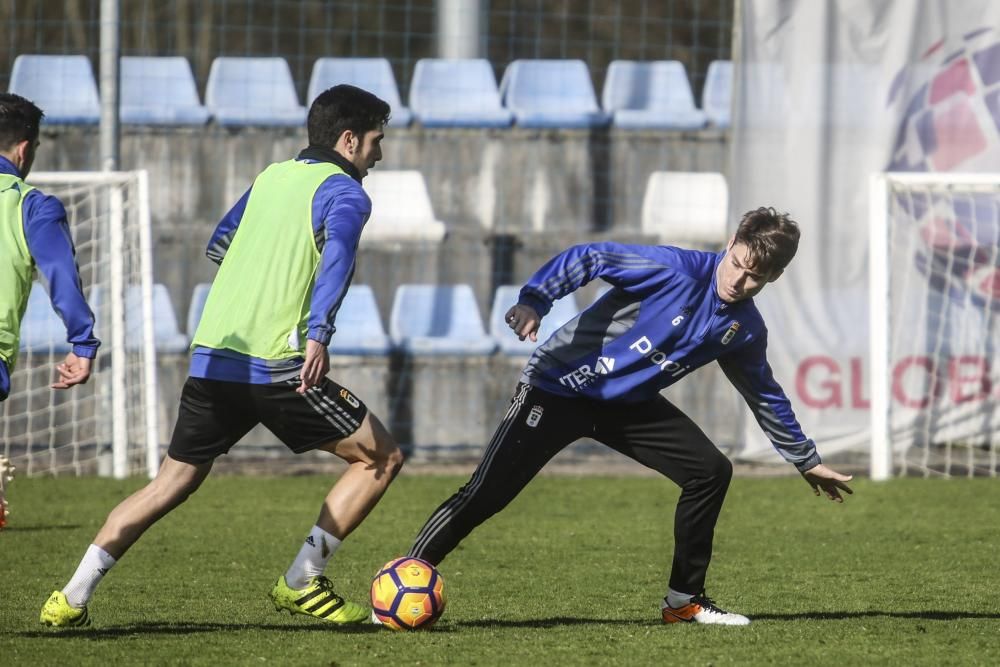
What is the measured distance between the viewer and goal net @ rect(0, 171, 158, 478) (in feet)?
31.9

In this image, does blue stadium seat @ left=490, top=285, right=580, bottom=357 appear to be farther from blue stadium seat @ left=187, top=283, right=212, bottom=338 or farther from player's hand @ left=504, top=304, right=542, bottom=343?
player's hand @ left=504, top=304, right=542, bottom=343

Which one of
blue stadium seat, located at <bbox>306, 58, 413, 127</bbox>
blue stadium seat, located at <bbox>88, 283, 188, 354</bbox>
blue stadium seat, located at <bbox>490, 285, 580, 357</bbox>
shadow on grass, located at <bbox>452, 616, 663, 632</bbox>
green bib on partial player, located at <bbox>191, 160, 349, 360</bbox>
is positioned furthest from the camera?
blue stadium seat, located at <bbox>306, 58, 413, 127</bbox>

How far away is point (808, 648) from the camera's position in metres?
4.64

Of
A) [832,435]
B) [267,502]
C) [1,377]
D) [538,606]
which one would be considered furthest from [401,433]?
[1,377]

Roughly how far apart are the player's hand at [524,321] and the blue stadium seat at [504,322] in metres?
6.36

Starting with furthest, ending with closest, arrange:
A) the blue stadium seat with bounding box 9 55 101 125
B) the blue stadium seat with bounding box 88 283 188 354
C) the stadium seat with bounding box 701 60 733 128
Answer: the stadium seat with bounding box 701 60 733 128 < the blue stadium seat with bounding box 9 55 101 125 < the blue stadium seat with bounding box 88 283 188 354

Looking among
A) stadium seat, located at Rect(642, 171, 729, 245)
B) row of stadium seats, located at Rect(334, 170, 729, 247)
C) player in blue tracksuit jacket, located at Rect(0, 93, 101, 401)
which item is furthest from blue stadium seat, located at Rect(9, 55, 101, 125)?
player in blue tracksuit jacket, located at Rect(0, 93, 101, 401)

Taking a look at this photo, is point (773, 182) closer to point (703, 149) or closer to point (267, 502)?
point (703, 149)

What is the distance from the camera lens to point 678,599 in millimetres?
5199

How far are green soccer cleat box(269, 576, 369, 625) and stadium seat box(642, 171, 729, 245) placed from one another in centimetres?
697

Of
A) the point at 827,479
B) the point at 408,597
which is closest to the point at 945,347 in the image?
the point at 827,479

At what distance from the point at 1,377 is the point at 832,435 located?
7.09 m

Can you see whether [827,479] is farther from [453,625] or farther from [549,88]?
[549,88]

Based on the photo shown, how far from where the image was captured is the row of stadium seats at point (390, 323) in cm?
1062
